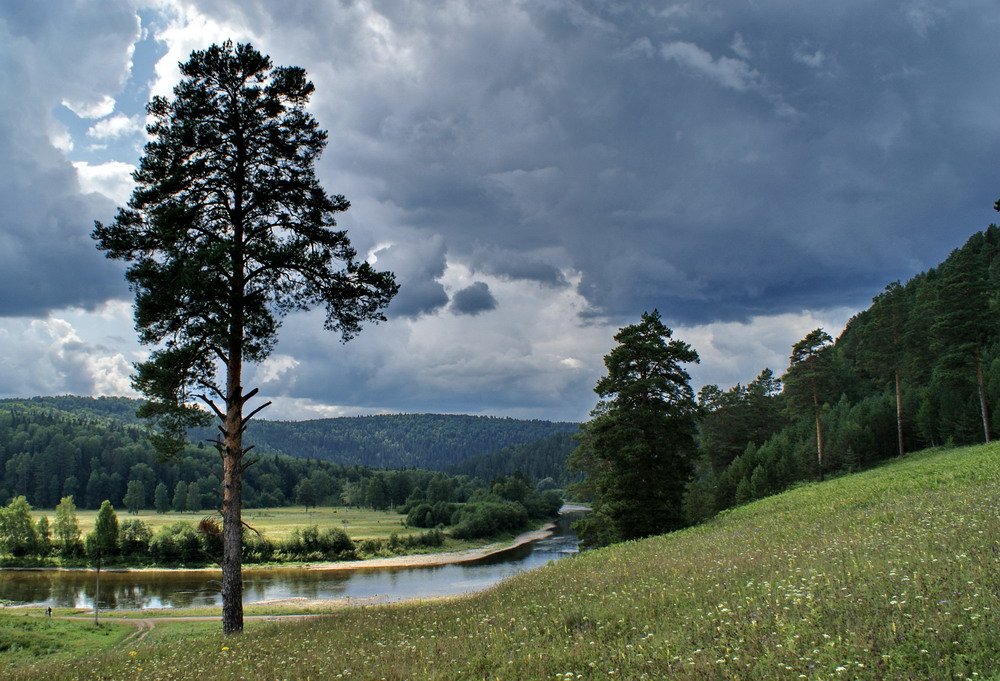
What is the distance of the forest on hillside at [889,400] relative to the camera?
4278 cm

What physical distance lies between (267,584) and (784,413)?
208 ft

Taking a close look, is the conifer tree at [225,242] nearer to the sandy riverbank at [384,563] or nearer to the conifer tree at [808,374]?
the conifer tree at [808,374]

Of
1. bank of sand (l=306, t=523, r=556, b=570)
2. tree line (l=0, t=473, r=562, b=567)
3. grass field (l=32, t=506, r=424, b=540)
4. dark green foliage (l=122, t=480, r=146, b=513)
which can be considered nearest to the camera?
bank of sand (l=306, t=523, r=556, b=570)

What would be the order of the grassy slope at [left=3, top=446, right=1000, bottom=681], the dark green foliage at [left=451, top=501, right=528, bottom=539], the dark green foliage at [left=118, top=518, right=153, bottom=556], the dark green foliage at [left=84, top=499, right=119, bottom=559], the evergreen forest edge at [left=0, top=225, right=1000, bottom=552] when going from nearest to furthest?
1. the grassy slope at [left=3, top=446, right=1000, bottom=681]
2. the evergreen forest edge at [left=0, top=225, right=1000, bottom=552]
3. the dark green foliage at [left=84, top=499, right=119, bottom=559]
4. the dark green foliage at [left=118, top=518, right=153, bottom=556]
5. the dark green foliage at [left=451, top=501, right=528, bottom=539]

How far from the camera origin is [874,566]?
8.65 m

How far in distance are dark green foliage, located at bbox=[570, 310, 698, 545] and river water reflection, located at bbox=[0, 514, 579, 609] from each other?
83.3 ft

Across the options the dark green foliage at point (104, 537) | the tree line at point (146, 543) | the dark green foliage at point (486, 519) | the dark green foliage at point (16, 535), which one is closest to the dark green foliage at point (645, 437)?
the tree line at point (146, 543)

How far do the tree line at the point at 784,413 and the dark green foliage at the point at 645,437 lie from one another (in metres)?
0.06

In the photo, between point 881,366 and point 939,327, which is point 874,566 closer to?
point 939,327

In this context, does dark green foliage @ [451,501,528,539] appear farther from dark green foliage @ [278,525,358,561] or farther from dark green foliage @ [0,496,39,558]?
dark green foliage @ [0,496,39,558]

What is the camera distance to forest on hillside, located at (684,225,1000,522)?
4278 centimetres

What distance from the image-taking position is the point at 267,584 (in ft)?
233

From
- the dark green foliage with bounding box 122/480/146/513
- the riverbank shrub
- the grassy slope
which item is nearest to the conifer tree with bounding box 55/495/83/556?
the riverbank shrub

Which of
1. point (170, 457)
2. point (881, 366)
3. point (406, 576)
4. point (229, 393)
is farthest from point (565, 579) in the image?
point (406, 576)
